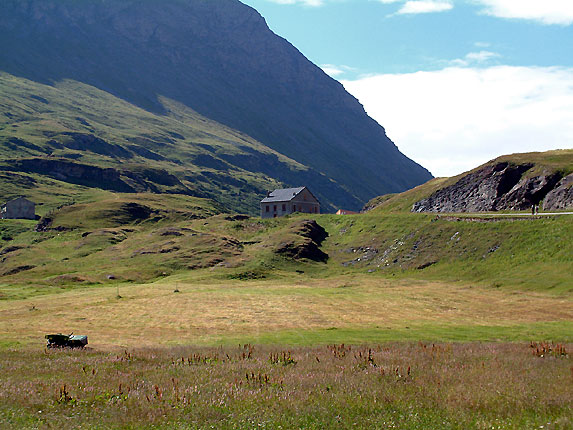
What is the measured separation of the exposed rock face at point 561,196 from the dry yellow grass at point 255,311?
35.2 metres

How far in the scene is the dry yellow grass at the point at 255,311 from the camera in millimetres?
42188

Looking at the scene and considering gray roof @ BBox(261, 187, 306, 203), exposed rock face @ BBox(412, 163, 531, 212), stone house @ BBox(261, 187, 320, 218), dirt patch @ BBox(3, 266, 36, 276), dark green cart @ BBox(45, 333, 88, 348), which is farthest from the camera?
gray roof @ BBox(261, 187, 306, 203)

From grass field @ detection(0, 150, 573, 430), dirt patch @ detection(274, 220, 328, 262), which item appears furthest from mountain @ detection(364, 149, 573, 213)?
dirt patch @ detection(274, 220, 328, 262)

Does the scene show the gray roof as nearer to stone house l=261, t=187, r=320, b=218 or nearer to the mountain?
stone house l=261, t=187, r=320, b=218

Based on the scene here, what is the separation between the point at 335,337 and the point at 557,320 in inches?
776

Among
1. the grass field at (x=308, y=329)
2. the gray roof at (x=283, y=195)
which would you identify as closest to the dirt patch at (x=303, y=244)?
the grass field at (x=308, y=329)

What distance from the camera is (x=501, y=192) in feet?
372

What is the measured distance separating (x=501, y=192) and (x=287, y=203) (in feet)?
286

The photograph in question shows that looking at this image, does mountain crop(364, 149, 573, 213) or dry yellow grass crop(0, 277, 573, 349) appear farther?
mountain crop(364, 149, 573, 213)

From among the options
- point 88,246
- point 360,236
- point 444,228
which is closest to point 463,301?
point 444,228

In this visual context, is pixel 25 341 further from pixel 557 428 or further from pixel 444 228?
pixel 444 228

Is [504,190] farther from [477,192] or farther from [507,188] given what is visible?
[477,192]

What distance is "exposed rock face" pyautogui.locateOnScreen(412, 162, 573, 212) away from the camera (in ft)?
322

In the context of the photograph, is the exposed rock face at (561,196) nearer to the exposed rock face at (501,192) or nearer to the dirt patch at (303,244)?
the exposed rock face at (501,192)
